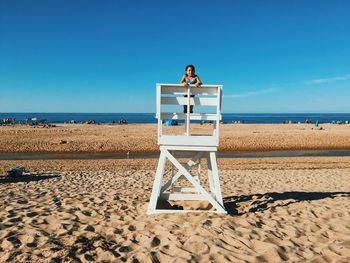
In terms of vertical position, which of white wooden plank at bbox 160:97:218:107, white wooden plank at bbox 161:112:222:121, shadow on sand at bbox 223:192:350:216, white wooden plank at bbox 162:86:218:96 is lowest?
shadow on sand at bbox 223:192:350:216

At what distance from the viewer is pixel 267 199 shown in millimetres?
7637

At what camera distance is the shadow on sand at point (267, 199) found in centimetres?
677

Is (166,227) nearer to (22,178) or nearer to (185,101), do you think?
(185,101)

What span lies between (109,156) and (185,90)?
16.8 m

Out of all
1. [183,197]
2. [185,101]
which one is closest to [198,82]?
[185,101]

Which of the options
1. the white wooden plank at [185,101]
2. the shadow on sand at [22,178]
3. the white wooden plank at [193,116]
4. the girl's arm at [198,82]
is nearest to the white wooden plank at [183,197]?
the white wooden plank at [193,116]

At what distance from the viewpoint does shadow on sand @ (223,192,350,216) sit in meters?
6.77

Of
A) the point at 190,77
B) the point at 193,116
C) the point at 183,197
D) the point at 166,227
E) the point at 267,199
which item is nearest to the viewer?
the point at 166,227

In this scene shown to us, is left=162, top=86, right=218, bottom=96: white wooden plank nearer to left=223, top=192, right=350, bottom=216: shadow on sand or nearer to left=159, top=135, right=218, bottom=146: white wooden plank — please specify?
left=159, top=135, right=218, bottom=146: white wooden plank

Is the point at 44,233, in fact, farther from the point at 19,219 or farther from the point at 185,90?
the point at 185,90

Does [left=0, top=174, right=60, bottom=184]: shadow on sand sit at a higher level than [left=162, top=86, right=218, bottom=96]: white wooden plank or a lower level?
lower

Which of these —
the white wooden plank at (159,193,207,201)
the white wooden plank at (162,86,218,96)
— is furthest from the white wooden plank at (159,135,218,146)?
the white wooden plank at (159,193,207,201)

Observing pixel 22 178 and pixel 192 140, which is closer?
pixel 192 140

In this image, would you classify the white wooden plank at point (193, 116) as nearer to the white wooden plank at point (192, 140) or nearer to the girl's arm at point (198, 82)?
the white wooden plank at point (192, 140)
